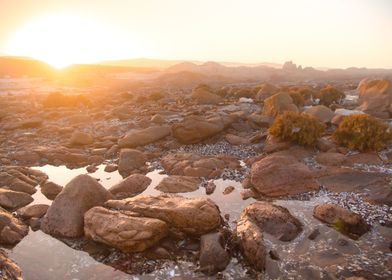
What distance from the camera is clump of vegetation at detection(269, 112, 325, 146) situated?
810 inches

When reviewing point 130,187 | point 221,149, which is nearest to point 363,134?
point 221,149

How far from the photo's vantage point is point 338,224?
1231 cm

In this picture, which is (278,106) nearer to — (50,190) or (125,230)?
(50,190)

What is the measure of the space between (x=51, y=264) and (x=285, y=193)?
986cm

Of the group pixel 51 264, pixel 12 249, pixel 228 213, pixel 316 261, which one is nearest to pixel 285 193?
pixel 228 213

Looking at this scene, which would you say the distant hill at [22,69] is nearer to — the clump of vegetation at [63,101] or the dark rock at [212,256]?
the clump of vegetation at [63,101]

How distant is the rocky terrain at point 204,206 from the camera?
10.4 m

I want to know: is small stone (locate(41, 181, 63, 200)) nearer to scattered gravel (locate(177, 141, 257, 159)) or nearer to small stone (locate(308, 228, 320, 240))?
scattered gravel (locate(177, 141, 257, 159))

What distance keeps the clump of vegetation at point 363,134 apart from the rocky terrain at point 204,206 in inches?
17.3

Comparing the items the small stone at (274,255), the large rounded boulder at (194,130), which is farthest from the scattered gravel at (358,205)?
the large rounded boulder at (194,130)

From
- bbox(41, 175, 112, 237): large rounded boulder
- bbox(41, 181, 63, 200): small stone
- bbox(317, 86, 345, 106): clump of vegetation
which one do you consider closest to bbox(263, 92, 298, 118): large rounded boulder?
bbox(317, 86, 345, 106): clump of vegetation

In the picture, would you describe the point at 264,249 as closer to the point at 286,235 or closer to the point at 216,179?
the point at 286,235

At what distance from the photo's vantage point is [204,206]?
12258 mm

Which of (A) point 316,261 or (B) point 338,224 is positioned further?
(B) point 338,224
